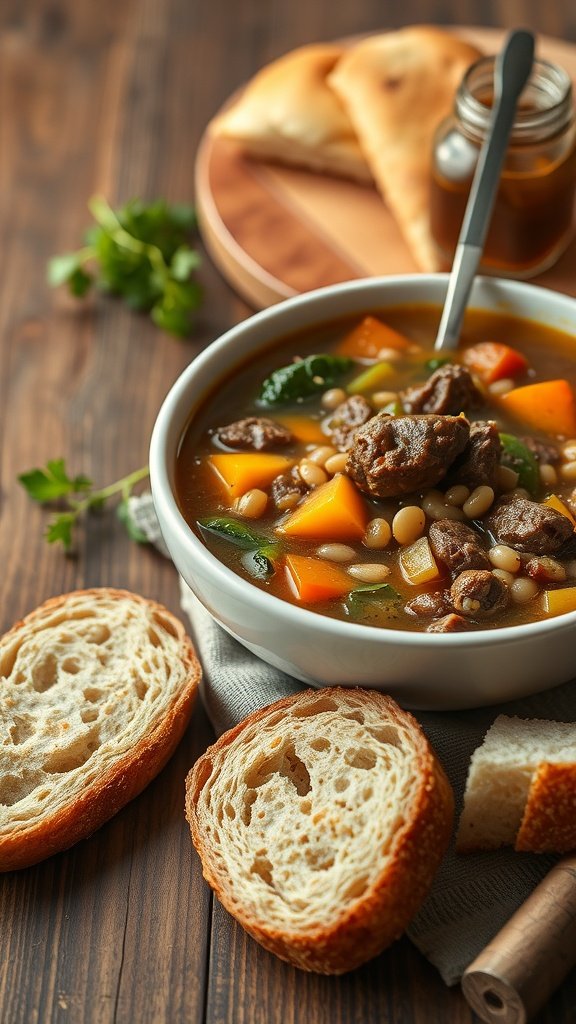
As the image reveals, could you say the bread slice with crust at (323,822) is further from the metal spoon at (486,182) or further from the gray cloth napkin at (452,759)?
the metal spoon at (486,182)

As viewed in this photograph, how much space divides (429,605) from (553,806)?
2.08 feet

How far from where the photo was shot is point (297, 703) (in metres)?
3.23

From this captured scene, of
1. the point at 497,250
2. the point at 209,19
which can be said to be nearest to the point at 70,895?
the point at 497,250

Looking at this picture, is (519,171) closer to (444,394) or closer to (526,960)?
(444,394)

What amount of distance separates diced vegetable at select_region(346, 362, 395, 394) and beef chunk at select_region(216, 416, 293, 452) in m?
0.31

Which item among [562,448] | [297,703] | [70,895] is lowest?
[70,895]

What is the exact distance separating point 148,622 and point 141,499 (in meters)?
0.63

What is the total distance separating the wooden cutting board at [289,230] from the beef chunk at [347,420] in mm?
1000

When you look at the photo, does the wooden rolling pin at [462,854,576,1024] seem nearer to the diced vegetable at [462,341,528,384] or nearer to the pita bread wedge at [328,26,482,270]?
the diced vegetable at [462,341,528,384]

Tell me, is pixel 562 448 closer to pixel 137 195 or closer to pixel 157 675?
pixel 157 675

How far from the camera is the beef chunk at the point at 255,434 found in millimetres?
3652

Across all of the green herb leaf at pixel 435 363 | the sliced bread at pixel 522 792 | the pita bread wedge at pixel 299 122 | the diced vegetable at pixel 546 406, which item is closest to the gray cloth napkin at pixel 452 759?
the sliced bread at pixel 522 792

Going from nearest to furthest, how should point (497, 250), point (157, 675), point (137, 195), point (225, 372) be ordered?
point (157, 675) < point (225, 372) < point (497, 250) < point (137, 195)

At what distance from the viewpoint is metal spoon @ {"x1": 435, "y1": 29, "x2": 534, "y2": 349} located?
3965 mm
